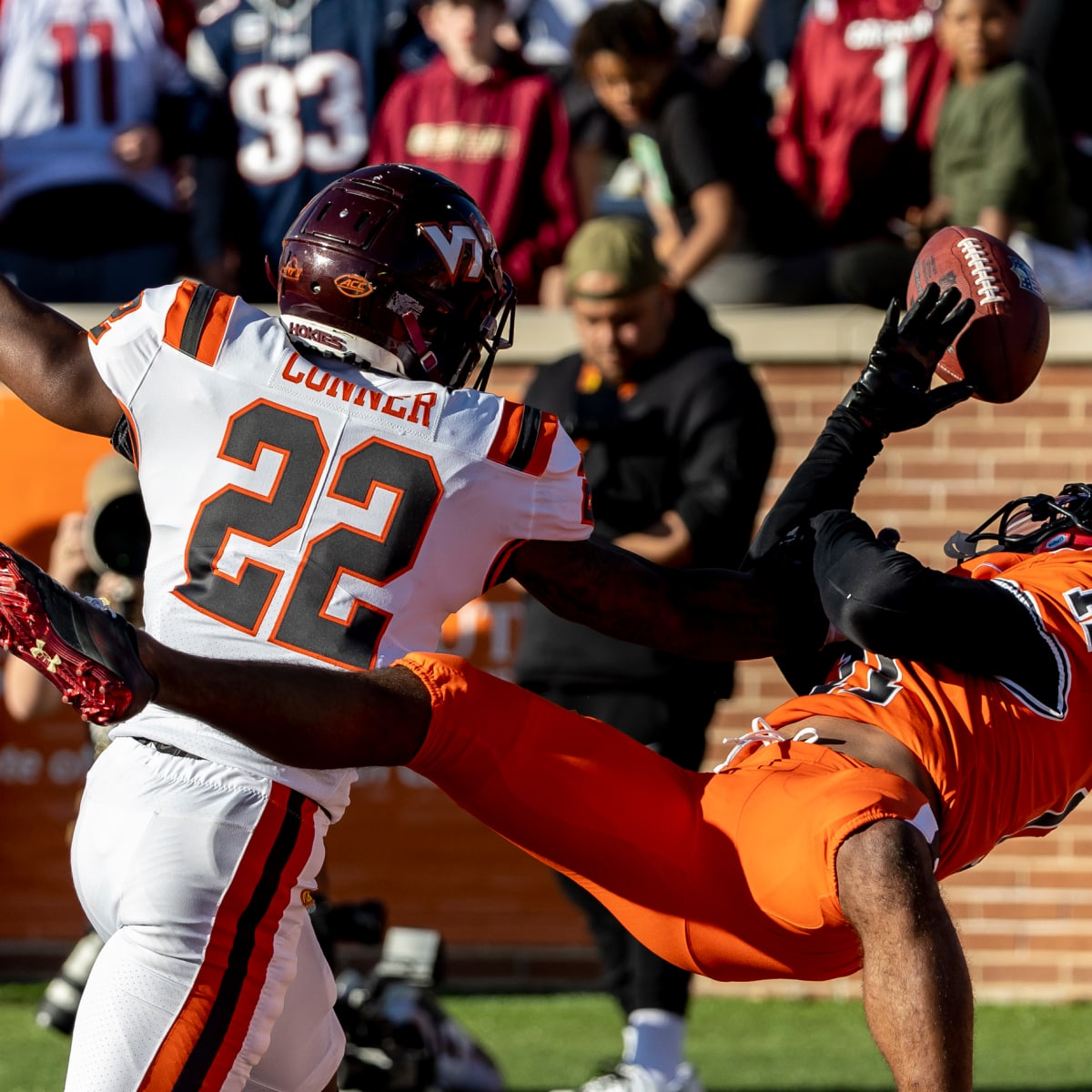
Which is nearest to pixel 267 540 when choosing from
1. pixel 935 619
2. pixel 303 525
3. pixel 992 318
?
pixel 303 525

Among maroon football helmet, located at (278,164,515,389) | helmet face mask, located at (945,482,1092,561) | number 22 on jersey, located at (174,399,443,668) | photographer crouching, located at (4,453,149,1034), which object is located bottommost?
photographer crouching, located at (4,453,149,1034)

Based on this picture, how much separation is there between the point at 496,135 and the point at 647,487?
2.06 metres

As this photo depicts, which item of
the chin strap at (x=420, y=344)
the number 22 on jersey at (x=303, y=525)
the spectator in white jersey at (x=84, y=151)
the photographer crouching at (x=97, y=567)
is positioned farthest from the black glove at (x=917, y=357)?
the spectator in white jersey at (x=84, y=151)

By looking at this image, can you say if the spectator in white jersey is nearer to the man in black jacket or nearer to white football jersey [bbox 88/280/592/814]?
the man in black jacket

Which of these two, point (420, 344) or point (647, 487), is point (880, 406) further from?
point (647, 487)

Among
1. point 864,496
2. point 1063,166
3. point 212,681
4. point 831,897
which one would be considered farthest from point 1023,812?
point 1063,166

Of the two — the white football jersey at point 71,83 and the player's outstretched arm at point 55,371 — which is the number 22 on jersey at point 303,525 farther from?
the white football jersey at point 71,83

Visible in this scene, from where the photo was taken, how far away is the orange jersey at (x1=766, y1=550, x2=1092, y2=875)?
3.15m

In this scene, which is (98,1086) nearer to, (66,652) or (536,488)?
(66,652)

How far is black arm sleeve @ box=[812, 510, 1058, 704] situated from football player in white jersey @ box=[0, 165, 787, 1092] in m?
0.48

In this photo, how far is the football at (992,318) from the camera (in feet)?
11.3

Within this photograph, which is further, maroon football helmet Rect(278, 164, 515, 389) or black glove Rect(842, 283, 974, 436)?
black glove Rect(842, 283, 974, 436)

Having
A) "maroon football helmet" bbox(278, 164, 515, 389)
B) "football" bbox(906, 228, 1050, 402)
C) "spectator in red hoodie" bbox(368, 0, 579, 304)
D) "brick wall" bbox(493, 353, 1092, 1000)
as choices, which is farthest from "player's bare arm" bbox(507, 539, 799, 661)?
"spectator in red hoodie" bbox(368, 0, 579, 304)

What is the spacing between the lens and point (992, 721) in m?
3.19
